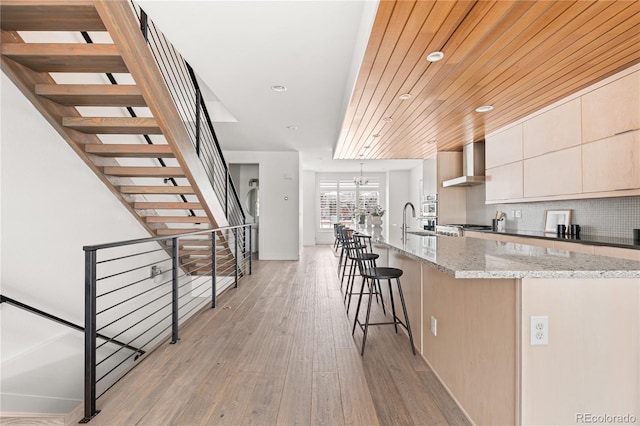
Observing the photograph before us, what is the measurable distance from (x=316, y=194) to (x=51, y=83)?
360 inches

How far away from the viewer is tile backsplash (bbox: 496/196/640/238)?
3164 millimetres

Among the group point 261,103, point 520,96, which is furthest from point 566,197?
point 261,103

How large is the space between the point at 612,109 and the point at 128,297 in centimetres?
552

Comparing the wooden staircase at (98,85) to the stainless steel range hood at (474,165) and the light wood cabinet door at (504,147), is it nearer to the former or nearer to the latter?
the light wood cabinet door at (504,147)

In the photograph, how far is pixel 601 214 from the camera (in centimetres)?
347

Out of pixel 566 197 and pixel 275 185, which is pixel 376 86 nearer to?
pixel 566 197

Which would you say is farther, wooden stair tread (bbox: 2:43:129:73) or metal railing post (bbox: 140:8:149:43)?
metal railing post (bbox: 140:8:149:43)

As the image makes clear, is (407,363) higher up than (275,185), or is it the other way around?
(275,185)

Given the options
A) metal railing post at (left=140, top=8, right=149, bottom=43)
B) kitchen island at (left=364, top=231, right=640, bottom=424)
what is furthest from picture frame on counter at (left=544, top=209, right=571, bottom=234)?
metal railing post at (left=140, top=8, right=149, bottom=43)

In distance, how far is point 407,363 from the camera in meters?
2.41

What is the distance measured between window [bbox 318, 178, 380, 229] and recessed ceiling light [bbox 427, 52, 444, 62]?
8964 mm

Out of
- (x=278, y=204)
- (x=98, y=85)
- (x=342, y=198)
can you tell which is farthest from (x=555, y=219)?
(x=342, y=198)

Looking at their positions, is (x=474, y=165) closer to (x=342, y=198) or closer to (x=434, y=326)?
(x=434, y=326)

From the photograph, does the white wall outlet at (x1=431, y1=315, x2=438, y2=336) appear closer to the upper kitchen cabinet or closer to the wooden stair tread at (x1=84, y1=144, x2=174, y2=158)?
the wooden stair tread at (x1=84, y1=144, x2=174, y2=158)
